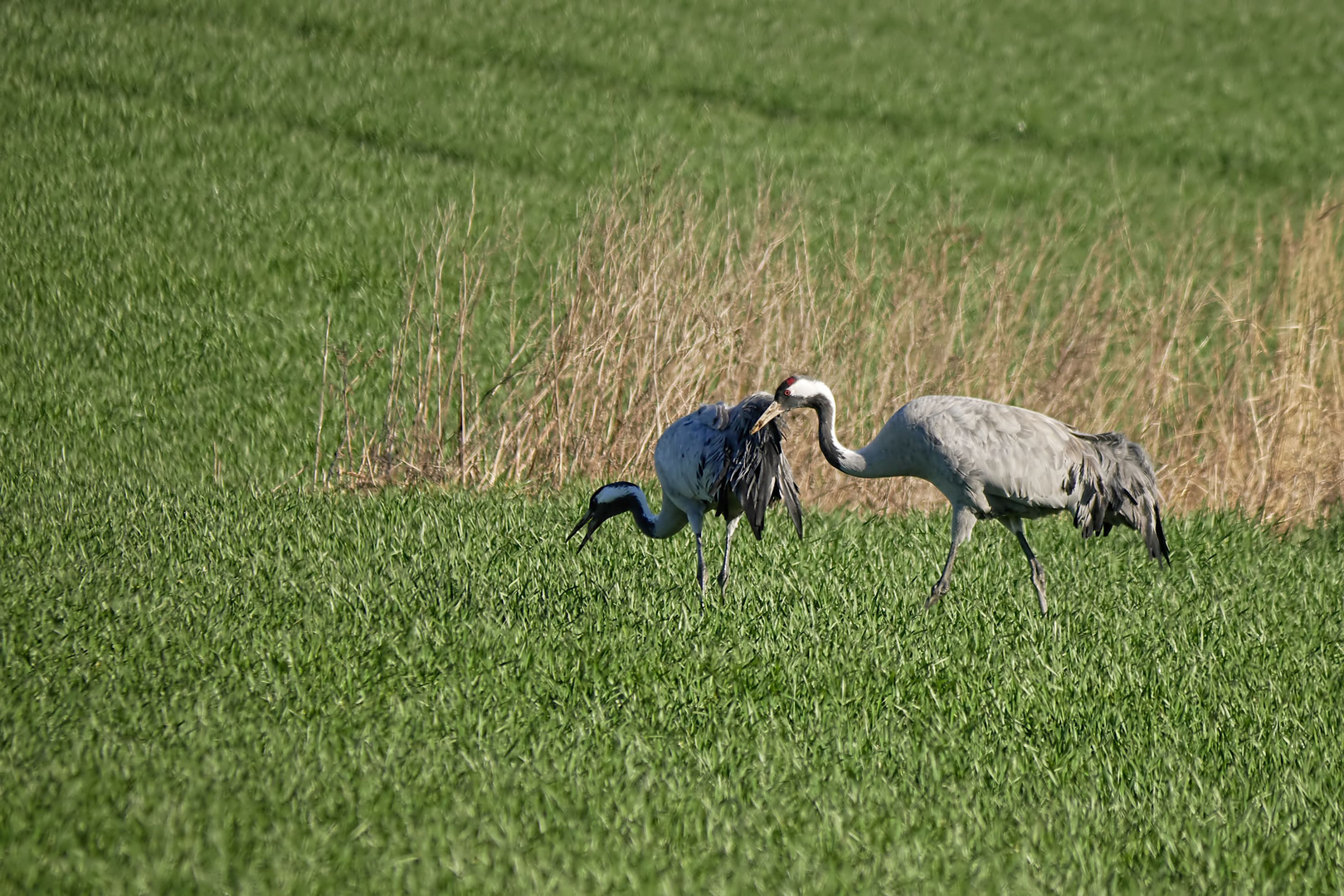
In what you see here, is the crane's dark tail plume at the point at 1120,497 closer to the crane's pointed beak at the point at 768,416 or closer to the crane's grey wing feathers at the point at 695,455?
the crane's pointed beak at the point at 768,416

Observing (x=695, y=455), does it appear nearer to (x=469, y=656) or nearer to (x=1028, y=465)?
(x=469, y=656)

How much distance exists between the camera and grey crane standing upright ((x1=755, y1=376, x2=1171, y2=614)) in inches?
256

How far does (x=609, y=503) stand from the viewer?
6.92 m

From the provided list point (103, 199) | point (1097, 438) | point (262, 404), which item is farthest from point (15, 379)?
point (1097, 438)

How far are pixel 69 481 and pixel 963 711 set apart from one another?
6.20m

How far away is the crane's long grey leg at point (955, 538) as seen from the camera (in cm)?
665

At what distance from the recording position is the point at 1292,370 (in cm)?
971

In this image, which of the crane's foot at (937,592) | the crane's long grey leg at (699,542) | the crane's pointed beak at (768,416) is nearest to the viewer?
the crane's pointed beak at (768,416)

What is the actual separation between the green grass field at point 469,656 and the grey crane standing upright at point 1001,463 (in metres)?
0.48

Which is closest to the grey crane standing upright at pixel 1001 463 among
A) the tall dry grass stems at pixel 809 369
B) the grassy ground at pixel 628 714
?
the grassy ground at pixel 628 714

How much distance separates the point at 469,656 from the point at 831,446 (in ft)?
7.18

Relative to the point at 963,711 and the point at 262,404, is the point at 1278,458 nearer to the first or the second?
the point at 963,711

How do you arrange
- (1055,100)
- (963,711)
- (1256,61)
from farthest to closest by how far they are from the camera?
1. (1256,61)
2. (1055,100)
3. (963,711)

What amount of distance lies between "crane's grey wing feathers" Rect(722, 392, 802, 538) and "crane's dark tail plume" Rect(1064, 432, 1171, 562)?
1601 millimetres
